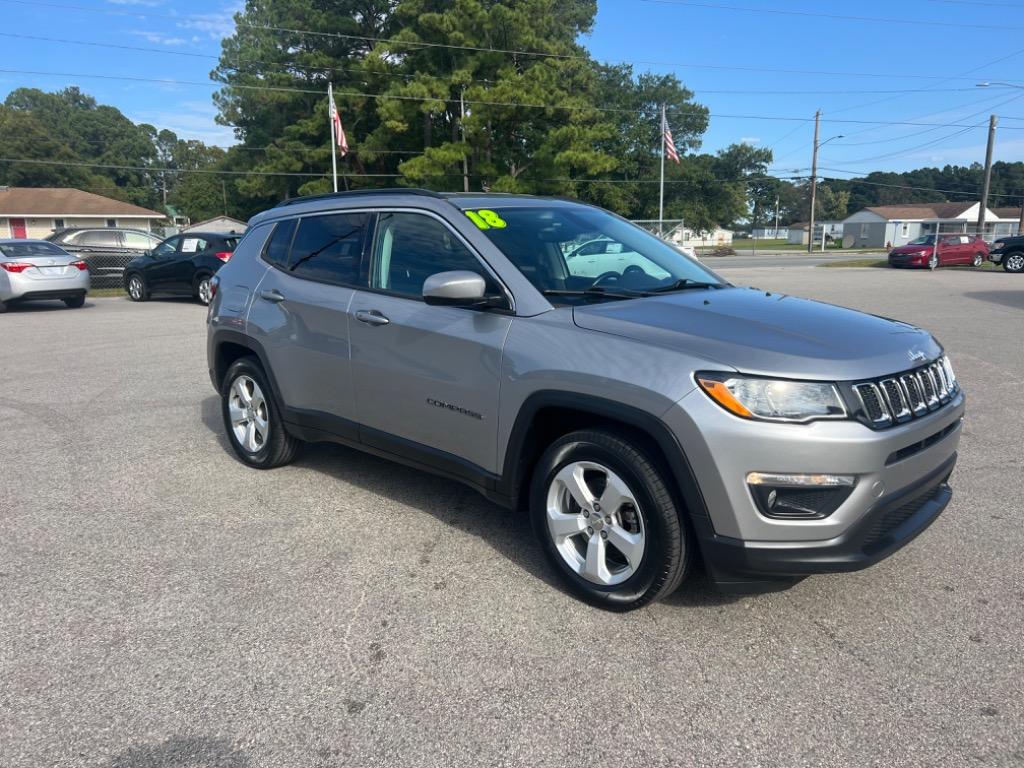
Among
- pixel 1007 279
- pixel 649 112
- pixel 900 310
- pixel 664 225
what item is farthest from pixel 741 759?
pixel 649 112

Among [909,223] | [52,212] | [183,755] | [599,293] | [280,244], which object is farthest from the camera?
[909,223]

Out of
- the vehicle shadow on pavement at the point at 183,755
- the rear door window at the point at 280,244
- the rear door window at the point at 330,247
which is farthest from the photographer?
the rear door window at the point at 280,244

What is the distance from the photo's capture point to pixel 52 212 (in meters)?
55.0

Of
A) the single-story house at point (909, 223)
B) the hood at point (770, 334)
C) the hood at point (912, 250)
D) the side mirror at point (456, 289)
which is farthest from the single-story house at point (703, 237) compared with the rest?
the side mirror at point (456, 289)

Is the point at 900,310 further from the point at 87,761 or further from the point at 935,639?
the point at 87,761

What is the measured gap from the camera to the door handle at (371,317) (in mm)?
4199

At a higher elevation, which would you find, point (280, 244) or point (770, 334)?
point (280, 244)

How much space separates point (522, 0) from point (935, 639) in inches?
1760

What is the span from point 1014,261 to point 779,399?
32.3 meters

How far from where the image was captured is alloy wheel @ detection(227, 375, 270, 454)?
17.6 ft

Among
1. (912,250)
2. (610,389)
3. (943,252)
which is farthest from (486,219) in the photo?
(943,252)

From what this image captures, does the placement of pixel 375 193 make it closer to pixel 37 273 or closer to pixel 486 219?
pixel 486 219

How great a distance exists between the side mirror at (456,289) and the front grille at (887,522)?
190 cm

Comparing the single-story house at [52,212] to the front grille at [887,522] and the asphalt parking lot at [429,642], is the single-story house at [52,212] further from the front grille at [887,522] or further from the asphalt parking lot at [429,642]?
the front grille at [887,522]
